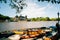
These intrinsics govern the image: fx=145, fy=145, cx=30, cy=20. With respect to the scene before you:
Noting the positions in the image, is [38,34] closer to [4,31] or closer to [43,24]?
[43,24]

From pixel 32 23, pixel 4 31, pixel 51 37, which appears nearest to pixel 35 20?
pixel 32 23

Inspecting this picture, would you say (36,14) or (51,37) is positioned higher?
(36,14)

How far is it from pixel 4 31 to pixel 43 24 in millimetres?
831

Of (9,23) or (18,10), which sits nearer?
(18,10)

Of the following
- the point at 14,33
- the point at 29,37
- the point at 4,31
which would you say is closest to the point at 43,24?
the point at 29,37

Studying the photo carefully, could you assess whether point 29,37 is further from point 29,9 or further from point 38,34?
point 29,9

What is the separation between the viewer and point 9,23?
10.1 feet

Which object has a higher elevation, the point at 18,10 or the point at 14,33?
the point at 18,10

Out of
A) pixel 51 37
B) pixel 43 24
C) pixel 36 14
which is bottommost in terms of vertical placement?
pixel 51 37

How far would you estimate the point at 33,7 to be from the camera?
124 inches

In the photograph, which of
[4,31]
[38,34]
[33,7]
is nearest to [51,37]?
[38,34]

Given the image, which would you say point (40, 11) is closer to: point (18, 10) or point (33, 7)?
point (33, 7)

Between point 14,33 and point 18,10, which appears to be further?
point 14,33

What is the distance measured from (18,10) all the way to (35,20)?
1.93ft
